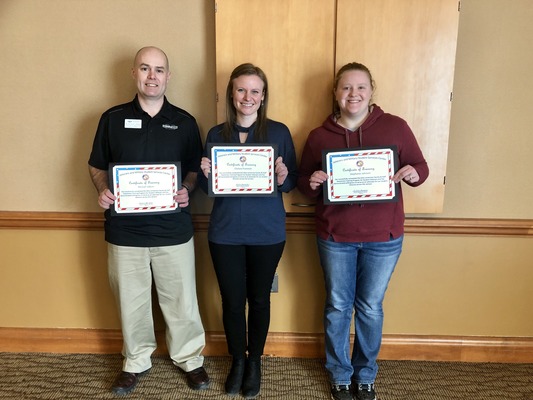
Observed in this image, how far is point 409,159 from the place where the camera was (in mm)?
2020

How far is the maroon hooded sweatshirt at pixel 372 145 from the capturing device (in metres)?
1.99

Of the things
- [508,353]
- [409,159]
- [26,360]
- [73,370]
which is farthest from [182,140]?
[508,353]

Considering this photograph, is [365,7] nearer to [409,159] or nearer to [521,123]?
[409,159]

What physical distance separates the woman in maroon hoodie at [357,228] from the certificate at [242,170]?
22 cm

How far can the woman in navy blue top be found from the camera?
6.59 ft

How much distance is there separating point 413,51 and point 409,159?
1.97 ft

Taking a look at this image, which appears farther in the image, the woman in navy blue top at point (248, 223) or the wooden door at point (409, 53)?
the wooden door at point (409, 53)

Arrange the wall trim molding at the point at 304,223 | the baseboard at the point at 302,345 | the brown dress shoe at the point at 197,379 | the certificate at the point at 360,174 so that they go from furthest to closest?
the baseboard at the point at 302,345 → the wall trim molding at the point at 304,223 → the brown dress shoe at the point at 197,379 → the certificate at the point at 360,174

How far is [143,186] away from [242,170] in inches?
20.0

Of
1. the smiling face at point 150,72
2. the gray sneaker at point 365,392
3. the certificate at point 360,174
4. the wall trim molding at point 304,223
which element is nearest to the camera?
the certificate at point 360,174

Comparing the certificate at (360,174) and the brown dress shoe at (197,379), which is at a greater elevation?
the certificate at (360,174)

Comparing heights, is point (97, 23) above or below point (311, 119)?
above

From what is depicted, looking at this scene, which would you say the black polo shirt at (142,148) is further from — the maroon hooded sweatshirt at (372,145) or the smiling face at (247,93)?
the maroon hooded sweatshirt at (372,145)

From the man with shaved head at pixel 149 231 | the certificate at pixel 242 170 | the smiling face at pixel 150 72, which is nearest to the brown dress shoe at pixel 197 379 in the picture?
the man with shaved head at pixel 149 231
